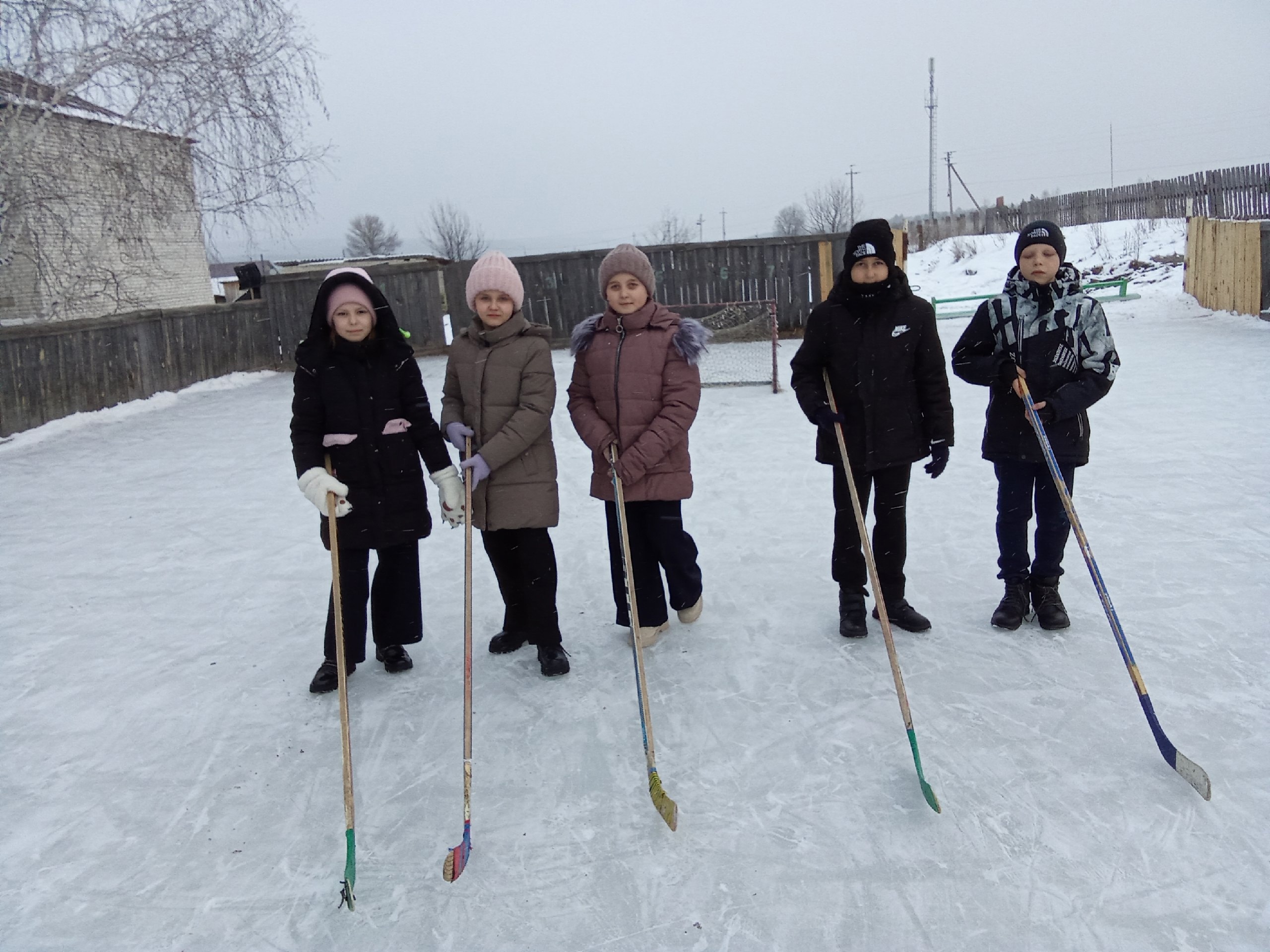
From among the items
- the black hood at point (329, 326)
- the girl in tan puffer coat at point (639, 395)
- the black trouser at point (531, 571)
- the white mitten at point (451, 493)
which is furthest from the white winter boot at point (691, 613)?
the black hood at point (329, 326)

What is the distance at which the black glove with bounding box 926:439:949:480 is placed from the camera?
311cm

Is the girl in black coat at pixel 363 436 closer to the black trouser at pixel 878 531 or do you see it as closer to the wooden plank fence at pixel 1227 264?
the black trouser at pixel 878 531

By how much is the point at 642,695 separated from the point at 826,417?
1.24 m

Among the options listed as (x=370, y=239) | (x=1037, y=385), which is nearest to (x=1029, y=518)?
(x=1037, y=385)

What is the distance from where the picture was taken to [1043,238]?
3053mm

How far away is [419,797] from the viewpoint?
2.48 m

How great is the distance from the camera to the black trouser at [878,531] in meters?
3.22

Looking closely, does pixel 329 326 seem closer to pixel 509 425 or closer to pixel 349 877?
pixel 509 425

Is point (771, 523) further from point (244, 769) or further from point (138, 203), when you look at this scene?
point (138, 203)

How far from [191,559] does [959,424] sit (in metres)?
5.50

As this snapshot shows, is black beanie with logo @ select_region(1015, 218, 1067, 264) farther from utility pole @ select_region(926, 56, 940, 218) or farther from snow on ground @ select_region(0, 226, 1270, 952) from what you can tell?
utility pole @ select_region(926, 56, 940, 218)

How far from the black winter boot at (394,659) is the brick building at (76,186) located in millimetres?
8927

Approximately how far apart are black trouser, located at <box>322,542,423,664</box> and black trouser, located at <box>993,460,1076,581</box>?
2.20 metres

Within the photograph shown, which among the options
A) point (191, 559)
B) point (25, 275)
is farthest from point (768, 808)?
point (25, 275)
